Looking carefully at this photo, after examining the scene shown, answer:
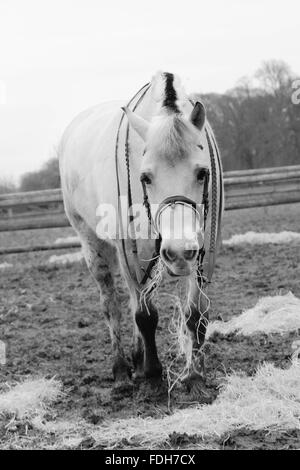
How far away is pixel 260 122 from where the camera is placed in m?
39.2

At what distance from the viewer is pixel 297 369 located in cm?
341

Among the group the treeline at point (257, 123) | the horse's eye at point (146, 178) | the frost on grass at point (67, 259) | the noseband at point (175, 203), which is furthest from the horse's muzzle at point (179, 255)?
the treeline at point (257, 123)

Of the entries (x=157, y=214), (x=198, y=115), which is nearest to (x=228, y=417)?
(x=157, y=214)

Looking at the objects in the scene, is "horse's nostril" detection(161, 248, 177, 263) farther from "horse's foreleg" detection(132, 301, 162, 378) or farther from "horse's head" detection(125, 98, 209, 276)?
"horse's foreleg" detection(132, 301, 162, 378)

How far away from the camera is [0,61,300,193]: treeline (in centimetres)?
3709

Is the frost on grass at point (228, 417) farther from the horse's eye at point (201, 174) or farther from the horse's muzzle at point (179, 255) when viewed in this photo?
the horse's eye at point (201, 174)

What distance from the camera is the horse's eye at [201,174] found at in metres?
2.84

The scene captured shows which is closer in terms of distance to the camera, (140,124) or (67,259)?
(140,124)

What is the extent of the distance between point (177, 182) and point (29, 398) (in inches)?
59.1

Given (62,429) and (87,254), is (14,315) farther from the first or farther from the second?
(62,429)

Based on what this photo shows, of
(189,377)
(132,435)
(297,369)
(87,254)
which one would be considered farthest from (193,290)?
(87,254)

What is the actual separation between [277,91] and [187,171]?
38.2 m

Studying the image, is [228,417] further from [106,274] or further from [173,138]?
[106,274]

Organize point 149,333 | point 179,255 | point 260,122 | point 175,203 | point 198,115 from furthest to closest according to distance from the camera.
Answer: point 260,122 < point 149,333 < point 198,115 < point 175,203 < point 179,255
